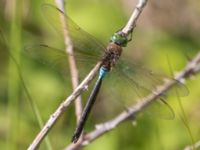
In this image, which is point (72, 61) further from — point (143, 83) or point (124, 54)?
point (124, 54)

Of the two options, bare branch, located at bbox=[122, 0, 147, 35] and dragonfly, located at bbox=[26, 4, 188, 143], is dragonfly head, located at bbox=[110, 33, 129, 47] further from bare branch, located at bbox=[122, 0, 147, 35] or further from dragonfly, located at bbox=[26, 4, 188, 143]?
bare branch, located at bbox=[122, 0, 147, 35]

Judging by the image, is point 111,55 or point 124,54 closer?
point 111,55

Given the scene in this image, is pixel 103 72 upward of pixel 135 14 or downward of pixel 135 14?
downward

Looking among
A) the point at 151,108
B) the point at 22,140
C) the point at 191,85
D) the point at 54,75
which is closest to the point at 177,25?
the point at 191,85

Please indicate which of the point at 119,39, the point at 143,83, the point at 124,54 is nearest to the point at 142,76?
the point at 143,83

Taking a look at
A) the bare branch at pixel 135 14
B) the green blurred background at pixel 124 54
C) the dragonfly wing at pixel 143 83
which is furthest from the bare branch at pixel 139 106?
the green blurred background at pixel 124 54

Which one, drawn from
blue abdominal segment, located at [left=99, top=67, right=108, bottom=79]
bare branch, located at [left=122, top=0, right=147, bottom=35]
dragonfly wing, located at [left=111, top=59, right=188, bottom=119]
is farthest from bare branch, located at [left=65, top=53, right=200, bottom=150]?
bare branch, located at [left=122, top=0, right=147, bottom=35]
